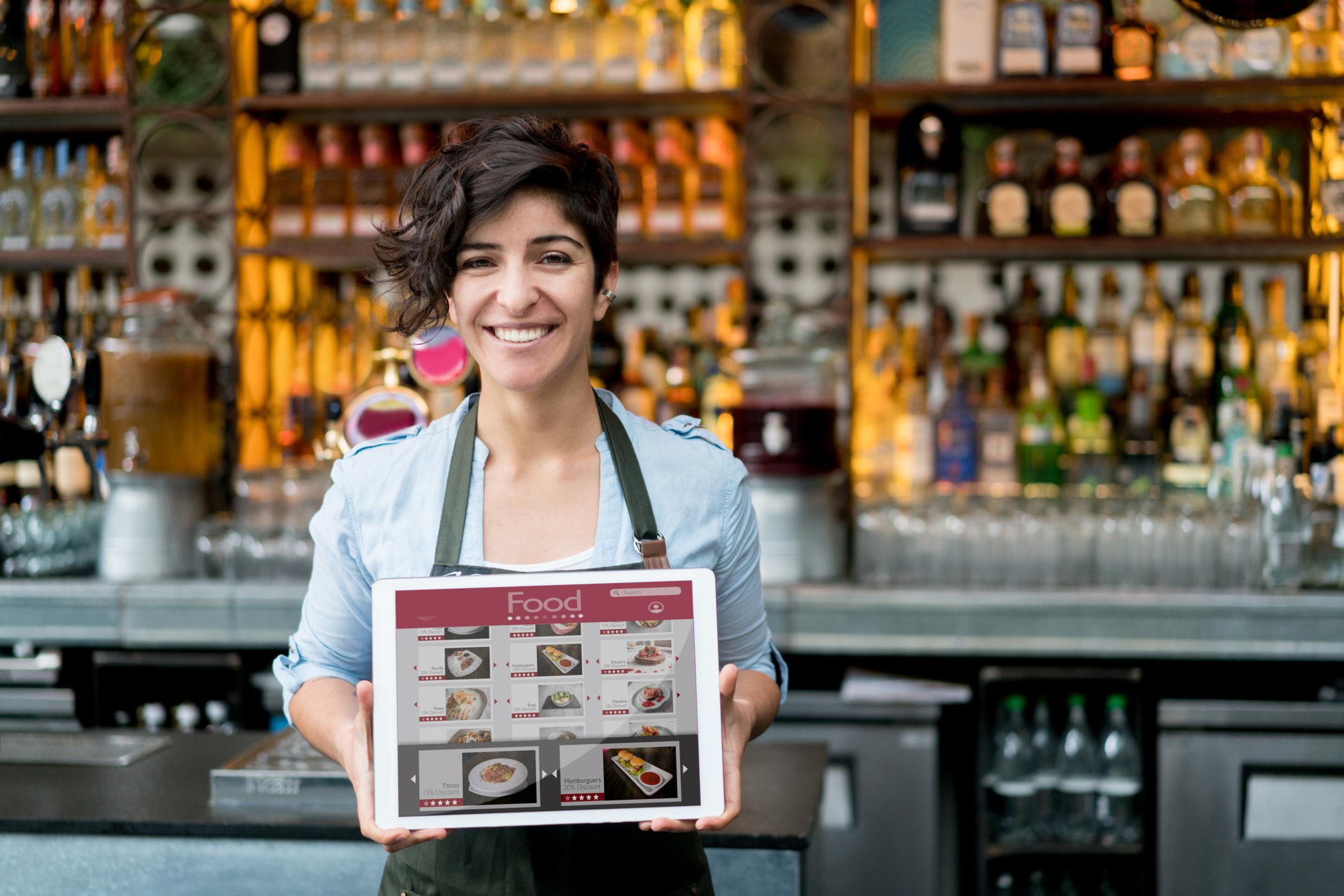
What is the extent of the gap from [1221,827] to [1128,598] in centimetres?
46

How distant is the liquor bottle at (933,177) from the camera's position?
2.81 meters

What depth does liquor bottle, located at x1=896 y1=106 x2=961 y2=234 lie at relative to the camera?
9.22ft

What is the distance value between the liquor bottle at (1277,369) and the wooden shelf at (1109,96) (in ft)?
1.42

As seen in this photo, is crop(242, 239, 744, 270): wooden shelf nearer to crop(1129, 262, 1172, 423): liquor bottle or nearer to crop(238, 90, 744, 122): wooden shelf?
crop(238, 90, 744, 122): wooden shelf

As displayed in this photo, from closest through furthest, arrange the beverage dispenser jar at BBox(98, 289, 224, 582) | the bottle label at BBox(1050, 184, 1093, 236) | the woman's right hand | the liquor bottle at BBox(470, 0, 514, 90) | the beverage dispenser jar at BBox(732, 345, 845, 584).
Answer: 1. the woman's right hand
2. the beverage dispenser jar at BBox(732, 345, 845, 584)
3. the beverage dispenser jar at BBox(98, 289, 224, 582)
4. the bottle label at BBox(1050, 184, 1093, 236)
5. the liquor bottle at BBox(470, 0, 514, 90)

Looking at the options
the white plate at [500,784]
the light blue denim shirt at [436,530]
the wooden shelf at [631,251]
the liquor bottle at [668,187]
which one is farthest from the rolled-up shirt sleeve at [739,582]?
the liquor bottle at [668,187]

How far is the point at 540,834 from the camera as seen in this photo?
1071mm

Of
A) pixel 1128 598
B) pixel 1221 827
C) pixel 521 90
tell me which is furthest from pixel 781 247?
pixel 1221 827

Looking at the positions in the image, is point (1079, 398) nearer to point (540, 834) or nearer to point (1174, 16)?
point (1174, 16)

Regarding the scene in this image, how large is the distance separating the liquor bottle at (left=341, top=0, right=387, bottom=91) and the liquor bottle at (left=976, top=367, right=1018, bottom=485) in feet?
5.56

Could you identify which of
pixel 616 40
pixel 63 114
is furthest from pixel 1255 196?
pixel 63 114

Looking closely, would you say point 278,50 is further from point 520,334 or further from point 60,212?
point 520,334

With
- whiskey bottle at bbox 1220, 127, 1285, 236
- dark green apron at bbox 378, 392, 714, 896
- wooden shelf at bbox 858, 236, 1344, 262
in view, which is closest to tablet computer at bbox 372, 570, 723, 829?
dark green apron at bbox 378, 392, 714, 896

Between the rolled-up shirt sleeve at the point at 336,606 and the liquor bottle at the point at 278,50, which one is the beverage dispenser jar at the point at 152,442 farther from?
the rolled-up shirt sleeve at the point at 336,606
